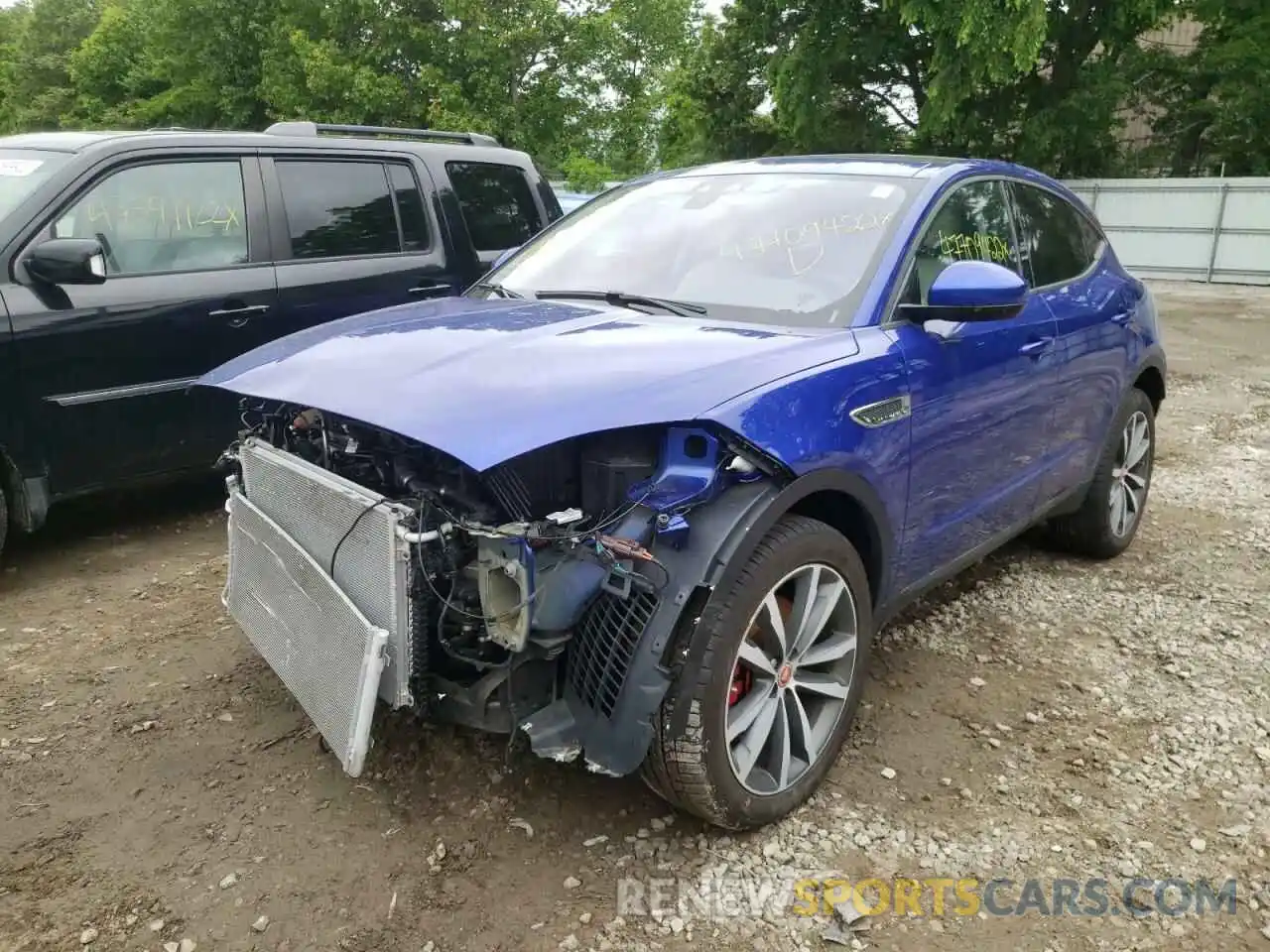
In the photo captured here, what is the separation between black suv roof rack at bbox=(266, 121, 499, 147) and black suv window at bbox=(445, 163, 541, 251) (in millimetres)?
227

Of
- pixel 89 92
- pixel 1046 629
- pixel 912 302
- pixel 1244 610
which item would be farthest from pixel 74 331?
pixel 89 92

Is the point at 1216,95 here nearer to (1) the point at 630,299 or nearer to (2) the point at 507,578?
(1) the point at 630,299

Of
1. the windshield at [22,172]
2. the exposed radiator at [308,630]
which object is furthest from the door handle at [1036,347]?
the windshield at [22,172]

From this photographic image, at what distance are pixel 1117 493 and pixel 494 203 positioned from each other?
12.8ft

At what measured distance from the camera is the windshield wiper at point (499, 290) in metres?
3.55

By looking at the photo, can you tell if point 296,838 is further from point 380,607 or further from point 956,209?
point 956,209

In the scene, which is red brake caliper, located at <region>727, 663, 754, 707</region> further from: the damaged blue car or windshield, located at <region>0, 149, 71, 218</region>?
windshield, located at <region>0, 149, 71, 218</region>

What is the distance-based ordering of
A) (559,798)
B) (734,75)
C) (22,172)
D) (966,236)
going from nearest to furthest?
1. (559,798)
2. (966,236)
3. (22,172)
4. (734,75)

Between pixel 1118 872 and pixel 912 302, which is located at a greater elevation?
pixel 912 302

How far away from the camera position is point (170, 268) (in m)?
4.62

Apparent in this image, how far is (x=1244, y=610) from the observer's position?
13.8 ft

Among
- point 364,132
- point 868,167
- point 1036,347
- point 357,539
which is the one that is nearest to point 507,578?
point 357,539

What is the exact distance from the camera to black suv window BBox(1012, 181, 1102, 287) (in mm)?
3918

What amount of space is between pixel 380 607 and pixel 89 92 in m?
42.1
